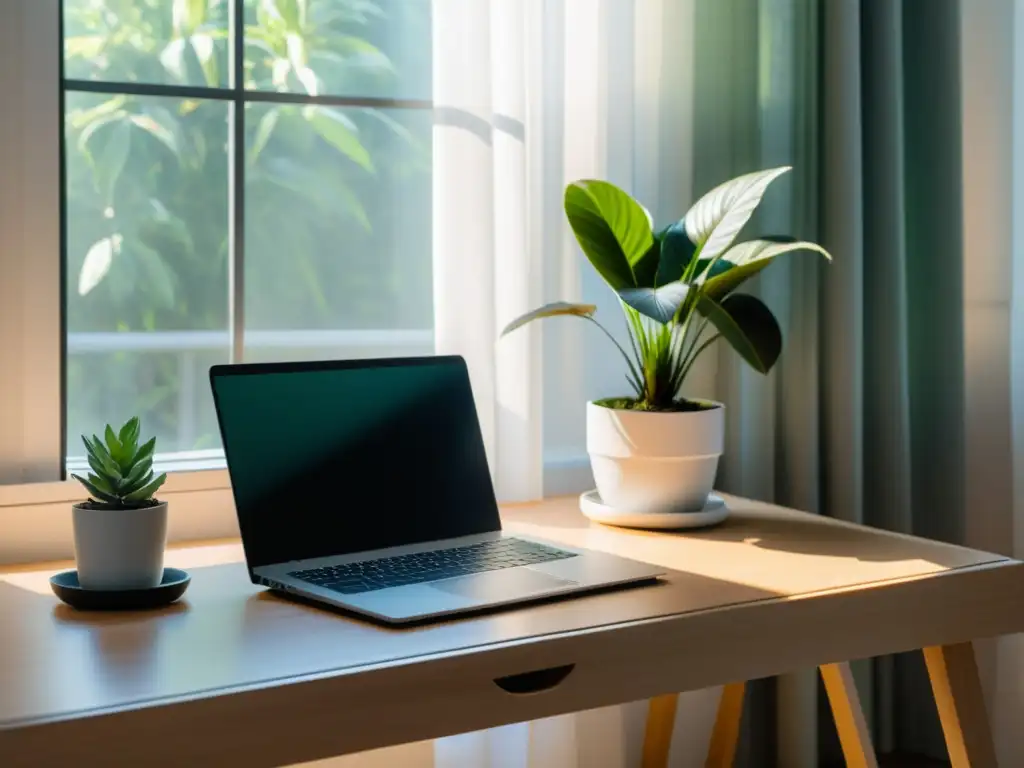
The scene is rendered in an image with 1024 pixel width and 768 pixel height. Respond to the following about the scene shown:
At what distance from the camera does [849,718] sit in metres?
1.60

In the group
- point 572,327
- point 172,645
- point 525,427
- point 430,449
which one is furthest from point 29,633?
point 572,327

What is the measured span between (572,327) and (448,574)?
25.0 inches

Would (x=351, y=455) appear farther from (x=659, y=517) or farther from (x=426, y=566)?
(x=659, y=517)

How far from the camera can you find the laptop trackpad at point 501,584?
1186mm

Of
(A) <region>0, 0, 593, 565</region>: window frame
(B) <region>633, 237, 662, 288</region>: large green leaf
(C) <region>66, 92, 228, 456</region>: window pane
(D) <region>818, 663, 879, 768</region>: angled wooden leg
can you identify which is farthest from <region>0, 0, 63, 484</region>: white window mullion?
(D) <region>818, 663, 879, 768</region>: angled wooden leg

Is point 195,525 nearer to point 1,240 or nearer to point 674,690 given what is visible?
point 1,240

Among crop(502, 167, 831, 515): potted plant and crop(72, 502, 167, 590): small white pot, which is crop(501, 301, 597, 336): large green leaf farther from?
crop(72, 502, 167, 590): small white pot

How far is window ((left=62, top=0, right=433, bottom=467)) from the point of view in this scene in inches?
65.5

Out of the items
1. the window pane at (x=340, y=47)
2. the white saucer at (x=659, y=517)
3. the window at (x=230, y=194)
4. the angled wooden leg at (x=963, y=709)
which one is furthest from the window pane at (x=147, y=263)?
the angled wooden leg at (x=963, y=709)

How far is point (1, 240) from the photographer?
1.51 meters

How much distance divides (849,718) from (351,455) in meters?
0.74

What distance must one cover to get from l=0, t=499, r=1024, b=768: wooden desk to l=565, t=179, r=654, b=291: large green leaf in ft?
1.09

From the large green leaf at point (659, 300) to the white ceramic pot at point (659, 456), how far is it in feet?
0.57

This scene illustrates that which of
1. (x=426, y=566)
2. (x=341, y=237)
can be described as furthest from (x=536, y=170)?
(x=426, y=566)
